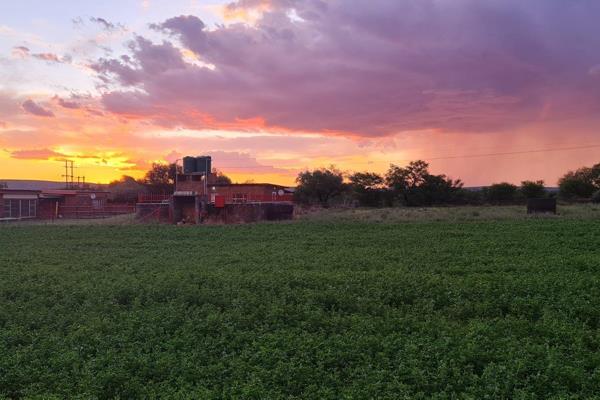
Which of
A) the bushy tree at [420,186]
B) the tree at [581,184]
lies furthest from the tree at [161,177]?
the tree at [581,184]

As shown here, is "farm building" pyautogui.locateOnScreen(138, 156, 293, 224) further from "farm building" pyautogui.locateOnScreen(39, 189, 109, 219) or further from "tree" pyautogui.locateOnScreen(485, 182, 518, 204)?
"tree" pyautogui.locateOnScreen(485, 182, 518, 204)

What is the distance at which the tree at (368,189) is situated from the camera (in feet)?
237

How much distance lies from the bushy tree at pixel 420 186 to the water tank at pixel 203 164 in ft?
110

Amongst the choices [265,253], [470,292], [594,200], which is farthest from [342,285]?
[594,200]

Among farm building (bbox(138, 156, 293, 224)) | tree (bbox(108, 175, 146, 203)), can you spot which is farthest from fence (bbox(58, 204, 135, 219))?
tree (bbox(108, 175, 146, 203))

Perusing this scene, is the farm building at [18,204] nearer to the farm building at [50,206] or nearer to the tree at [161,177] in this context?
the farm building at [50,206]

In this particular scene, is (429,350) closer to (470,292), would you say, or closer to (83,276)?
(470,292)

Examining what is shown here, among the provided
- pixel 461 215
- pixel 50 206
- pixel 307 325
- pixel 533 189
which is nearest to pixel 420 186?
pixel 533 189

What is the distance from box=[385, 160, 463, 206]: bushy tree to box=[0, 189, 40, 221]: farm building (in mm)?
44587

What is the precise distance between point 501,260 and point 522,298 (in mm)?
5647

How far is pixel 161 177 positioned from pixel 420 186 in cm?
4224

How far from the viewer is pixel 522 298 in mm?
10531

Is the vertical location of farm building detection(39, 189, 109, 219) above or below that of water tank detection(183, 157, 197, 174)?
below

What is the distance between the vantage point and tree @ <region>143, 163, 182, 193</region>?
81.8 m
